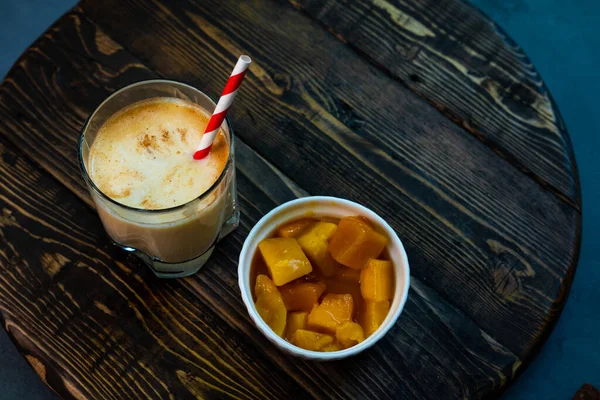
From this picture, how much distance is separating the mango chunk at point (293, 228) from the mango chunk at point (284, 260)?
4 centimetres

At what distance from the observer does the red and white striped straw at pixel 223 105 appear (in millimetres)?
1132

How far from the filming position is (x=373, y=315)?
1266mm

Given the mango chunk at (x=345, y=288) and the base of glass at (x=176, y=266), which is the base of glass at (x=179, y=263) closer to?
the base of glass at (x=176, y=266)

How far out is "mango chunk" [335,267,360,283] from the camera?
1.32 metres

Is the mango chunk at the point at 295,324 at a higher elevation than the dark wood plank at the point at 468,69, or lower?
lower

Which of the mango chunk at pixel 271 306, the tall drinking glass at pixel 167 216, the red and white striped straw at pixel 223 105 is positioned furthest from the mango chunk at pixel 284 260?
the red and white striped straw at pixel 223 105

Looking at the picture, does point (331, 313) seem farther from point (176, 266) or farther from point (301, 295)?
point (176, 266)

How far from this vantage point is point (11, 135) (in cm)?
149

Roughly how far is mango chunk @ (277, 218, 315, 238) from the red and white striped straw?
24 centimetres

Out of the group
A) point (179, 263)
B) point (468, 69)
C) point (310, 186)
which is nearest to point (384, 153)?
point (310, 186)

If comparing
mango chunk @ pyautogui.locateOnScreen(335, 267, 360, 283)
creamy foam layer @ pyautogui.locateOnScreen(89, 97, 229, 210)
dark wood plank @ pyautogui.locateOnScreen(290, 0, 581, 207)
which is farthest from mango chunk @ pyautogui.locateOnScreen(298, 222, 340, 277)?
dark wood plank @ pyautogui.locateOnScreen(290, 0, 581, 207)

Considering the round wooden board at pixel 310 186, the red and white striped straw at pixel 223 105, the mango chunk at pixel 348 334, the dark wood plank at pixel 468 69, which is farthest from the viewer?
the dark wood plank at pixel 468 69

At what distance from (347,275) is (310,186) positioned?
0.86 ft

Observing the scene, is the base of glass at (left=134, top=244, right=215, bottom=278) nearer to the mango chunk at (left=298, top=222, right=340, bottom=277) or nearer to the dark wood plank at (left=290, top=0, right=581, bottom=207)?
the mango chunk at (left=298, top=222, right=340, bottom=277)
